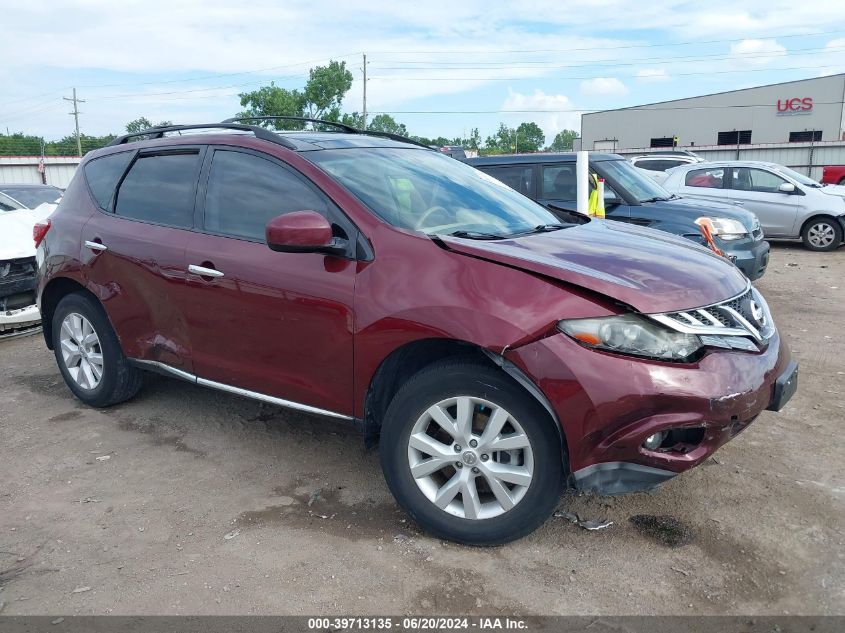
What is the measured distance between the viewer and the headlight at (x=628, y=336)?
8.75 feet

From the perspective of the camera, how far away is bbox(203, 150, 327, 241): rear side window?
3.52 m

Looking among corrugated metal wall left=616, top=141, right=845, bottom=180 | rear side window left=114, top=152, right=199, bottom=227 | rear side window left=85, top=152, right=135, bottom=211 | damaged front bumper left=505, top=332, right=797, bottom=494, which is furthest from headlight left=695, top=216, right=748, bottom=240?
corrugated metal wall left=616, top=141, right=845, bottom=180

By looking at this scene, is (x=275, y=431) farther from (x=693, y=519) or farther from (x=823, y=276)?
(x=823, y=276)

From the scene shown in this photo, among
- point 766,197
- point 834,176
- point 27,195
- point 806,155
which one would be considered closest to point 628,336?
point 27,195

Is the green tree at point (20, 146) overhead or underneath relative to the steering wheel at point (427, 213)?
overhead

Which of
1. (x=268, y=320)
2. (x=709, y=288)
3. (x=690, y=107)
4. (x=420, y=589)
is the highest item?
(x=690, y=107)

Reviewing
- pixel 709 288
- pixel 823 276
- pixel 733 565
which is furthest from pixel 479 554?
pixel 823 276

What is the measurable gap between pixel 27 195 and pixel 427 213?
8517 millimetres

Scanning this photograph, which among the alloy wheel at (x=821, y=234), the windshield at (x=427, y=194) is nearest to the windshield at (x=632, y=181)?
the windshield at (x=427, y=194)

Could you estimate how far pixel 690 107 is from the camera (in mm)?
49219

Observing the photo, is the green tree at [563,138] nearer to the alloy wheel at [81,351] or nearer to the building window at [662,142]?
the building window at [662,142]

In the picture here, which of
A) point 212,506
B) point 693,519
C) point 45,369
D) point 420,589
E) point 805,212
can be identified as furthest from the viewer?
point 805,212

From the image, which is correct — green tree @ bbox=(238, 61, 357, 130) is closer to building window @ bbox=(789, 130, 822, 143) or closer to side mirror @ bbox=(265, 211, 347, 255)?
building window @ bbox=(789, 130, 822, 143)

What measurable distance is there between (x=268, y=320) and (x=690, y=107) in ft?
170
